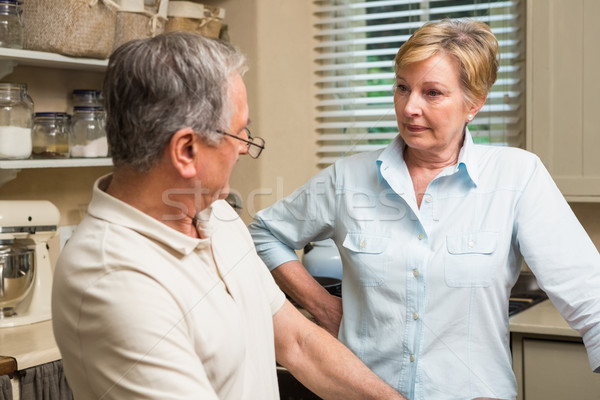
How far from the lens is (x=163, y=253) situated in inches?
38.1

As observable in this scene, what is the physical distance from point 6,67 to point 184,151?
1.43m

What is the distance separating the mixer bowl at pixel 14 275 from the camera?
2076 mm

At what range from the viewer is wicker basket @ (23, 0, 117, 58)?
→ 6.88ft

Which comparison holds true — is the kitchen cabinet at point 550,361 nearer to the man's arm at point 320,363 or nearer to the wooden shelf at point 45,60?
the man's arm at point 320,363

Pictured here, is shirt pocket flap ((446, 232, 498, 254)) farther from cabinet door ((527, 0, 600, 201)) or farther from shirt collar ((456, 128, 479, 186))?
cabinet door ((527, 0, 600, 201))

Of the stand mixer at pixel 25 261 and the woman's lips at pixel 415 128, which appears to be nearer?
the woman's lips at pixel 415 128

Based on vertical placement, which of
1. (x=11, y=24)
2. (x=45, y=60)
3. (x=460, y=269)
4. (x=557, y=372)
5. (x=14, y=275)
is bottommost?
(x=557, y=372)

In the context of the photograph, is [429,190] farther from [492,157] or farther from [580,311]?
[580,311]

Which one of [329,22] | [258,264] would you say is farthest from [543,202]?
[329,22]

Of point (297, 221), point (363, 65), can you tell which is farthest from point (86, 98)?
point (363, 65)

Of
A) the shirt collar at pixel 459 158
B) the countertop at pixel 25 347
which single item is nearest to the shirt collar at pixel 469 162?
the shirt collar at pixel 459 158

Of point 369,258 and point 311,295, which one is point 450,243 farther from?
point 311,295

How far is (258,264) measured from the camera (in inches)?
48.2

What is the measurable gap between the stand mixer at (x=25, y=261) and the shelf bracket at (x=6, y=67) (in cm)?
40
